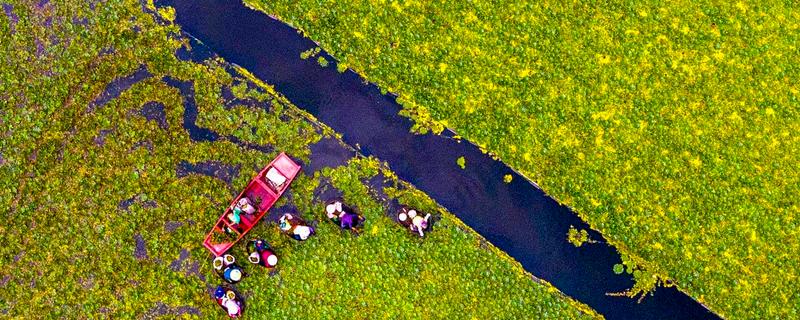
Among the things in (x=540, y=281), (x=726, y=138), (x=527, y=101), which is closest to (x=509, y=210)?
(x=540, y=281)

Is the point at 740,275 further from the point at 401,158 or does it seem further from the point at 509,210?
the point at 401,158

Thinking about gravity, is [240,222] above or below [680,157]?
below

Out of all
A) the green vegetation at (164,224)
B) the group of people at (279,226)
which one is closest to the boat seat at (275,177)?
the green vegetation at (164,224)

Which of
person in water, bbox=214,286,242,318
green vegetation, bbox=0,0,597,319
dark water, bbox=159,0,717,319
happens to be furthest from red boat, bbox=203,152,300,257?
dark water, bbox=159,0,717,319

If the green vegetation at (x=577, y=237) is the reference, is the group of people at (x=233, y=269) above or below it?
below

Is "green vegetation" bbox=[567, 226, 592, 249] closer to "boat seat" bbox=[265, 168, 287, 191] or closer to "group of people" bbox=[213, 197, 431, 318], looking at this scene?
"group of people" bbox=[213, 197, 431, 318]

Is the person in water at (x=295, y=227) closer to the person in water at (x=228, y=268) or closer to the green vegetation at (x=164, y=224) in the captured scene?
the green vegetation at (x=164, y=224)
